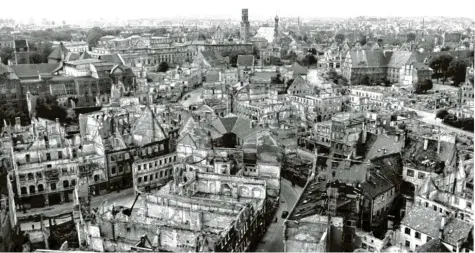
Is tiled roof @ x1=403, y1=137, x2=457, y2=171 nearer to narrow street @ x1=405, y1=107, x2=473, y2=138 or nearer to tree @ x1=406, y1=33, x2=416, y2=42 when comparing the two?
narrow street @ x1=405, y1=107, x2=473, y2=138

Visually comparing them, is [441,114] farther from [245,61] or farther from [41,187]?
[245,61]

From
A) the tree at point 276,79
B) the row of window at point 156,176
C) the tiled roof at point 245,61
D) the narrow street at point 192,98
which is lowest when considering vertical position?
the row of window at point 156,176

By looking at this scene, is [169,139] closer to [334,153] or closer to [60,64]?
[334,153]

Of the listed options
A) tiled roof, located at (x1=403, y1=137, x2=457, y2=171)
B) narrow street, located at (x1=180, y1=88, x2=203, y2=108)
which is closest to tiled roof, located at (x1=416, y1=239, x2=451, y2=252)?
tiled roof, located at (x1=403, y1=137, x2=457, y2=171)

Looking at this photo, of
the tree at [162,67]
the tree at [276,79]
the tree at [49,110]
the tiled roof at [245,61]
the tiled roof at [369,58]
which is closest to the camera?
the tree at [49,110]

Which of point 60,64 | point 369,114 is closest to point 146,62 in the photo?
point 60,64

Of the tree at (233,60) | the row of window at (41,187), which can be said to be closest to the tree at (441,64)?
the tree at (233,60)

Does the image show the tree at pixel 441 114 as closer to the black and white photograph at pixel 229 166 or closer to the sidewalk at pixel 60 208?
the black and white photograph at pixel 229 166
